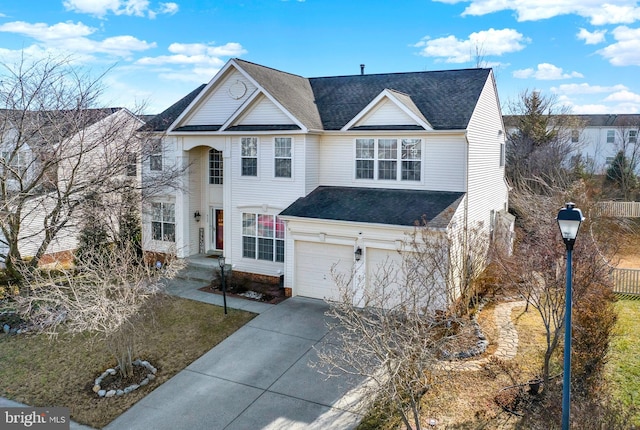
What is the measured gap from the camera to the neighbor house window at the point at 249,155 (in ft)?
59.7

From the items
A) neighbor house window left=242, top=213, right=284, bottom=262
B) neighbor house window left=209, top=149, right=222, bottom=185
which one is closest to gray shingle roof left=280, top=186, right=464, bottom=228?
neighbor house window left=242, top=213, right=284, bottom=262

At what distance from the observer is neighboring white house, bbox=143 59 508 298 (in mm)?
15867

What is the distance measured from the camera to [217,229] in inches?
832

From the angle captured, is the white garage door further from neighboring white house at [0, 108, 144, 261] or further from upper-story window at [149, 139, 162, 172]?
upper-story window at [149, 139, 162, 172]

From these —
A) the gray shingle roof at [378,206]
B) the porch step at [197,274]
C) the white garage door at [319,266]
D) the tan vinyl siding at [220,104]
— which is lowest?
the porch step at [197,274]

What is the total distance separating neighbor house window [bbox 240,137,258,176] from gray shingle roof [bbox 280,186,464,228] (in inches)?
103

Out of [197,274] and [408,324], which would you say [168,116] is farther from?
[408,324]

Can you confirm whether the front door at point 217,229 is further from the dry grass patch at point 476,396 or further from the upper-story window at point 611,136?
the upper-story window at point 611,136

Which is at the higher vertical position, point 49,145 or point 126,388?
point 49,145

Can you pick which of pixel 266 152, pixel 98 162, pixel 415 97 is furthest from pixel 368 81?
pixel 98 162

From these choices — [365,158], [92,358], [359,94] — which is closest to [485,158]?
[365,158]

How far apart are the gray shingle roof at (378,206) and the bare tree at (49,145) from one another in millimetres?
7168

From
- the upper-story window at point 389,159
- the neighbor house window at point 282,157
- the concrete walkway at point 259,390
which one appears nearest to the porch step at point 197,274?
the neighbor house window at point 282,157

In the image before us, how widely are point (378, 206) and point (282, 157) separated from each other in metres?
4.53
